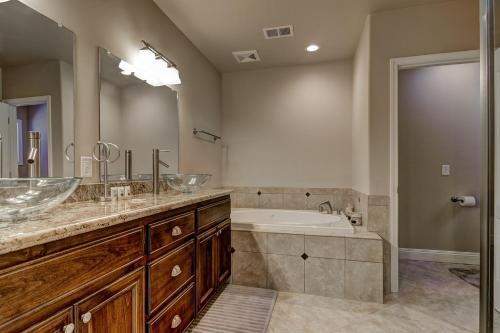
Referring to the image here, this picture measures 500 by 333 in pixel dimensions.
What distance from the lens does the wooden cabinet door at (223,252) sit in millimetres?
2041

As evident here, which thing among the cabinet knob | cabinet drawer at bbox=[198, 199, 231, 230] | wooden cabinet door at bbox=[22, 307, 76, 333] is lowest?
the cabinet knob

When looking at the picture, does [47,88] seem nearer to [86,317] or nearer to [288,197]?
[86,317]

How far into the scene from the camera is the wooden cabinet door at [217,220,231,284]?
2.04 metres

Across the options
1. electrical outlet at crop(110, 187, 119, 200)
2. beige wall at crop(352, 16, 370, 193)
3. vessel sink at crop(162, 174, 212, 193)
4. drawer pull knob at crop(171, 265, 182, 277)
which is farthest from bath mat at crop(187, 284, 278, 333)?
beige wall at crop(352, 16, 370, 193)

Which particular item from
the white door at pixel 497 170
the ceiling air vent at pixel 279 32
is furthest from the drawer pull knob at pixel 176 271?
the ceiling air vent at pixel 279 32

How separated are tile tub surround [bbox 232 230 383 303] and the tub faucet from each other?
0.95 metres

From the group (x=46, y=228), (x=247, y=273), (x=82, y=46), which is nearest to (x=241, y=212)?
(x=247, y=273)

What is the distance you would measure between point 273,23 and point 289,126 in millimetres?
1355

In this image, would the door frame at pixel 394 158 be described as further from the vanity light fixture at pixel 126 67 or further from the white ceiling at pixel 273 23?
the vanity light fixture at pixel 126 67

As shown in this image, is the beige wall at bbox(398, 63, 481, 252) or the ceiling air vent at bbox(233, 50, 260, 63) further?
the ceiling air vent at bbox(233, 50, 260, 63)

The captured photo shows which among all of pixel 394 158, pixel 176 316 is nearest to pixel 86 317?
pixel 176 316

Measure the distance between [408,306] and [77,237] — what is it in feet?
7.69

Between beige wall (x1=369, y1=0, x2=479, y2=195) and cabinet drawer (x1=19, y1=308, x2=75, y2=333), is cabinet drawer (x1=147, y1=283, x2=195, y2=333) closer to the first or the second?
cabinet drawer (x1=19, y1=308, x2=75, y2=333)

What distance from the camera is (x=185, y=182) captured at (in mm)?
2082
